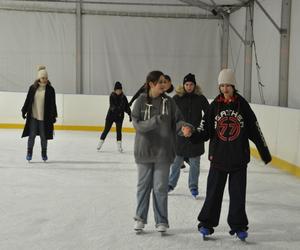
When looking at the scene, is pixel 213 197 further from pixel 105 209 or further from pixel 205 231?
pixel 105 209

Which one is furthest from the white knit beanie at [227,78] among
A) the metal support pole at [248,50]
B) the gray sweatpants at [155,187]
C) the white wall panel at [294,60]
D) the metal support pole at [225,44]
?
the metal support pole at [225,44]

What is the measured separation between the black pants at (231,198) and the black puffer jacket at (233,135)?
0.26ft

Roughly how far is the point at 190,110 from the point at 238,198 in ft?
5.07

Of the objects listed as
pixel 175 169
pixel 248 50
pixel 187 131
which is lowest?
pixel 175 169

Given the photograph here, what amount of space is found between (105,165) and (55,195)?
2.22 metres

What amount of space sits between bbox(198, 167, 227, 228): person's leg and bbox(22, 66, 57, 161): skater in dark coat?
4.02 m

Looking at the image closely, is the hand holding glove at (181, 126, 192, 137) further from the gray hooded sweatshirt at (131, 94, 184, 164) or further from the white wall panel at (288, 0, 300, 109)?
the white wall panel at (288, 0, 300, 109)

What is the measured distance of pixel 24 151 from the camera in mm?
8703

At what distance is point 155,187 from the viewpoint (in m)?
3.77

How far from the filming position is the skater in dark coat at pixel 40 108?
23.4ft

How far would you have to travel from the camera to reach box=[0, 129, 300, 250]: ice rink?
12.0ft

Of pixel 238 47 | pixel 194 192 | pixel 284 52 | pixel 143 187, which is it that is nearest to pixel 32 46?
pixel 238 47

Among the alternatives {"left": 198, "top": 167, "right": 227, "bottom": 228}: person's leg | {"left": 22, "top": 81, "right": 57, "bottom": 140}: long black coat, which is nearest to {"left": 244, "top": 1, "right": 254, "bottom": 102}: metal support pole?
{"left": 22, "top": 81, "right": 57, "bottom": 140}: long black coat

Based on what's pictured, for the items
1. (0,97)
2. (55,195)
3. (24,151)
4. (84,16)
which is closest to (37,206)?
(55,195)
